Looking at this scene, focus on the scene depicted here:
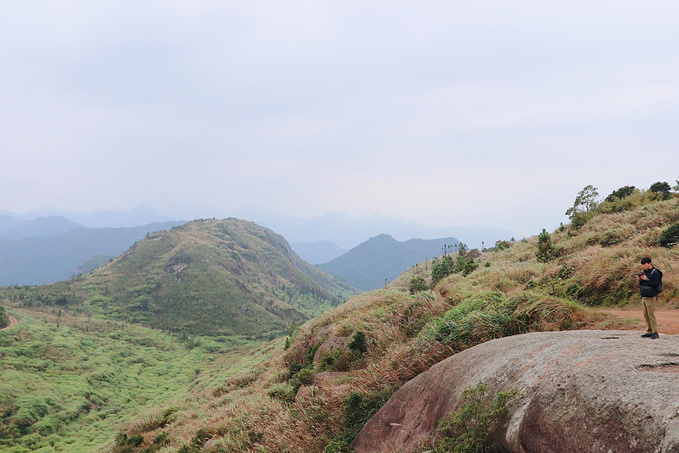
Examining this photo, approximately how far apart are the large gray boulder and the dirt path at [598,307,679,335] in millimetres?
1843

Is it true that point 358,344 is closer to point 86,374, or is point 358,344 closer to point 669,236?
point 669,236

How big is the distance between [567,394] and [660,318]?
19.9ft

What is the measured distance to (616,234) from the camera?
17953mm

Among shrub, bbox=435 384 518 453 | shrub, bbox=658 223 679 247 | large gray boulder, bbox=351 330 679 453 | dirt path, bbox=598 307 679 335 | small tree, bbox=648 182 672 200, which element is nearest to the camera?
large gray boulder, bbox=351 330 679 453

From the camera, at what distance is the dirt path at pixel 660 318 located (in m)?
6.77

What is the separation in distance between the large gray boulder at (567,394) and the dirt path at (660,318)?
6.05 ft

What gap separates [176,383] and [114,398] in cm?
1777

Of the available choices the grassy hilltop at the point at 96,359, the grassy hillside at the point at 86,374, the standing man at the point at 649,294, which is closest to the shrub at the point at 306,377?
the standing man at the point at 649,294

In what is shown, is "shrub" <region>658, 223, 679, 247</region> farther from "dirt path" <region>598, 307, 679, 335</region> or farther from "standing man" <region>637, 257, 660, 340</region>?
"standing man" <region>637, 257, 660, 340</region>

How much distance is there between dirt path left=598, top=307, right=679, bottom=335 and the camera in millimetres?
6773

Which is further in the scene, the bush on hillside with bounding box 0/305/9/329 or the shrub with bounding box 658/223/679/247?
the bush on hillside with bounding box 0/305/9/329

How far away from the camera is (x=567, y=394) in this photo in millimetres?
4012

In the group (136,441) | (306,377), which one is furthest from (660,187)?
(136,441)

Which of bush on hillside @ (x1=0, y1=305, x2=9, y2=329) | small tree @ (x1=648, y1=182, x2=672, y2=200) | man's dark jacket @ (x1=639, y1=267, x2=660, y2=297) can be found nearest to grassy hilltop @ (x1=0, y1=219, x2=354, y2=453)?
bush on hillside @ (x1=0, y1=305, x2=9, y2=329)
